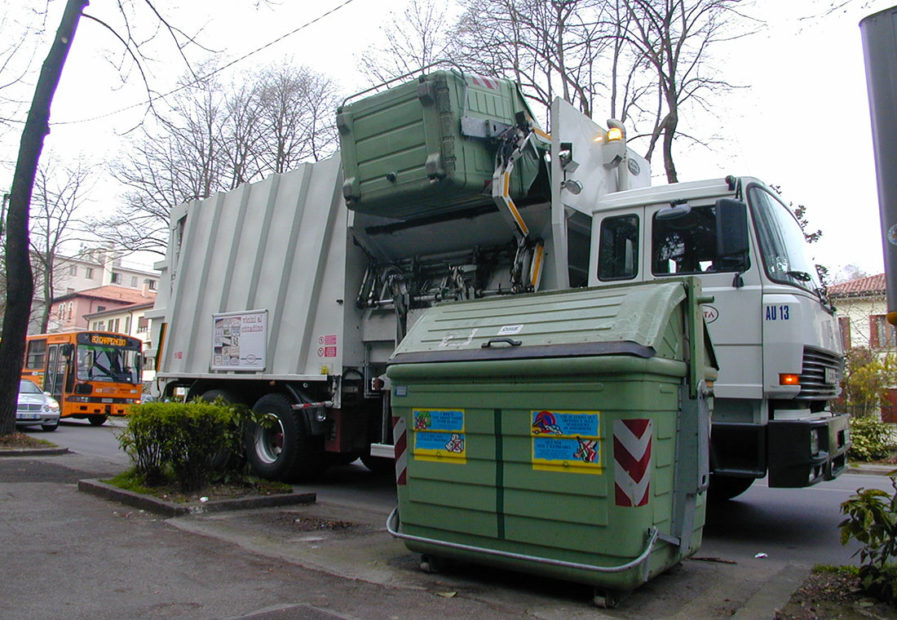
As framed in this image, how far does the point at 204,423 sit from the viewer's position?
267 inches

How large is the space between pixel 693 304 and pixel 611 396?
3.02ft

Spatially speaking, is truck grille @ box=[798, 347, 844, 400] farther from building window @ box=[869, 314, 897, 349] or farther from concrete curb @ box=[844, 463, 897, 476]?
building window @ box=[869, 314, 897, 349]

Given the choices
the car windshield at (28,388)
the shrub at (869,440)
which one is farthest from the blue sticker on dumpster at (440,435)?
the car windshield at (28,388)

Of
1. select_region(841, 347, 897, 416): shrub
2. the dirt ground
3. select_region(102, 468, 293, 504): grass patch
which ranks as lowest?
the dirt ground

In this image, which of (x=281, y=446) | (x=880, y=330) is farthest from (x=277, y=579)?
(x=880, y=330)

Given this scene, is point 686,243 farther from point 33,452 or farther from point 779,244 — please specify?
point 33,452

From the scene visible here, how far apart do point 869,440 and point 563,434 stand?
11962 millimetres

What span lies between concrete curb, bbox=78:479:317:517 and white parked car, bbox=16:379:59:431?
12.1 metres

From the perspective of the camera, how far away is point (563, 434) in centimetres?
388

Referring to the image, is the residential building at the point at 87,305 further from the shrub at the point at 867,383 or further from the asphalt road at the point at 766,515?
the shrub at the point at 867,383

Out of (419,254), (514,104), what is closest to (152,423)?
(419,254)

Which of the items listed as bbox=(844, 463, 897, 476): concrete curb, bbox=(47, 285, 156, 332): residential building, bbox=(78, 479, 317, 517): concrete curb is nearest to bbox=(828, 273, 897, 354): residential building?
bbox=(844, 463, 897, 476): concrete curb

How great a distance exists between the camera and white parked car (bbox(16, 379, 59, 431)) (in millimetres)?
17656

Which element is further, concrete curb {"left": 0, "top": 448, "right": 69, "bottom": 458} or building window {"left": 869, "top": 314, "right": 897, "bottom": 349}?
building window {"left": 869, "top": 314, "right": 897, "bottom": 349}
